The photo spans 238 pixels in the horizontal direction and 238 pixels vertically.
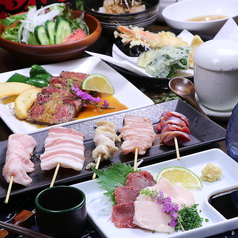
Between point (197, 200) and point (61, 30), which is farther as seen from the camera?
point (61, 30)

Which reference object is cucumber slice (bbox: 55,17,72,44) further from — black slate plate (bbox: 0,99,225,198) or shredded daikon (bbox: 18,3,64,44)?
black slate plate (bbox: 0,99,225,198)

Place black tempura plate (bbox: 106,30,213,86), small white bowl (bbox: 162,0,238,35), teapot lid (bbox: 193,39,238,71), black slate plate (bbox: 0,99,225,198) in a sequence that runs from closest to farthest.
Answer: black slate plate (bbox: 0,99,225,198) → teapot lid (bbox: 193,39,238,71) → black tempura plate (bbox: 106,30,213,86) → small white bowl (bbox: 162,0,238,35)

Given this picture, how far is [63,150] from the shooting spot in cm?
208

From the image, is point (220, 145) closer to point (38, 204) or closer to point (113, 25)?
point (38, 204)

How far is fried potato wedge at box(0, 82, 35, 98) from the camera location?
2.75 m

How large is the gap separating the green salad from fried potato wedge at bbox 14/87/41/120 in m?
0.65

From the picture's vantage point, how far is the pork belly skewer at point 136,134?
212cm

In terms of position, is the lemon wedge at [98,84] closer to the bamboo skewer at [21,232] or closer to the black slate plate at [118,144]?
the black slate plate at [118,144]

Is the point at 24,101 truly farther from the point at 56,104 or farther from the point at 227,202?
the point at 227,202

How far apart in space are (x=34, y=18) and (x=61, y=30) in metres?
0.24

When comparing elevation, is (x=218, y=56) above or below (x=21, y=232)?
above

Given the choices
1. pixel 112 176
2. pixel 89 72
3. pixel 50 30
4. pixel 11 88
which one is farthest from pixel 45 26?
pixel 112 176

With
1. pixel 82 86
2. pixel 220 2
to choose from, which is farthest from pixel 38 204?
pixel 220 2

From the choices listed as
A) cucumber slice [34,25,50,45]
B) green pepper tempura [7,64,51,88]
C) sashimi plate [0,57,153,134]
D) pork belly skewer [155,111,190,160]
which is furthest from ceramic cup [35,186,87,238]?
cucumber slice [34,25,50,45]
